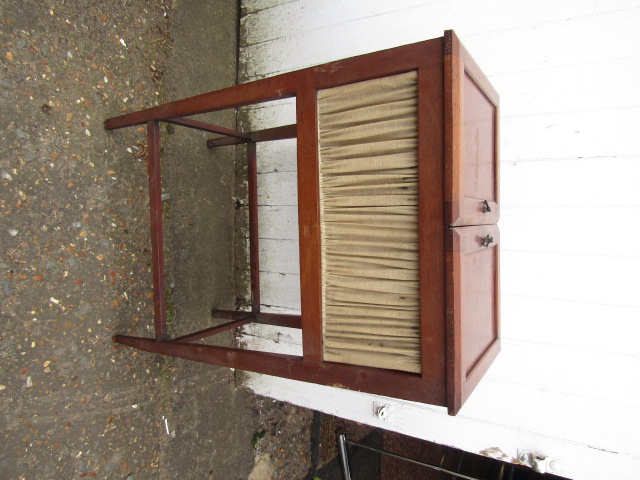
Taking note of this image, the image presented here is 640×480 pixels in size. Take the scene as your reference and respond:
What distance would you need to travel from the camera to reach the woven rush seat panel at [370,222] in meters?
1.04

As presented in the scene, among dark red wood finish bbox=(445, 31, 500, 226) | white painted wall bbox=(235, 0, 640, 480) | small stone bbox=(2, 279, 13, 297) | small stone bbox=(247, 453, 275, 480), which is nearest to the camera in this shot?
dark red wood finish bbox=(445, 31, 500, 226)

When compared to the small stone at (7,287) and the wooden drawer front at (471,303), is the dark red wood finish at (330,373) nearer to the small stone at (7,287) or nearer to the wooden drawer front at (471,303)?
the wooden drawer front at (471,303)

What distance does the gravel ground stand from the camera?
1320 millimetres

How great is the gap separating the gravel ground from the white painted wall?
2.77 feet

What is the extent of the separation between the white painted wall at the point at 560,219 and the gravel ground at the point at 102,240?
33.2 inches

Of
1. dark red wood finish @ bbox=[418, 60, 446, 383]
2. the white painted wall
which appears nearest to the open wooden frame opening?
dark red wood finish @ bbox=[418, 60, 446, 383]

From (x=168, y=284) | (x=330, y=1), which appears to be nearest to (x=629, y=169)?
(x=330, y=1)

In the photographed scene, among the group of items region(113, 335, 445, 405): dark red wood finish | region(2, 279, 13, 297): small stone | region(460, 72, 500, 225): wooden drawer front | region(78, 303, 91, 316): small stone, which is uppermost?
region(460, 72, 500, 225): wooden drawer front

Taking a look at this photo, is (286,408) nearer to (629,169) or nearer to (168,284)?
(168,284)

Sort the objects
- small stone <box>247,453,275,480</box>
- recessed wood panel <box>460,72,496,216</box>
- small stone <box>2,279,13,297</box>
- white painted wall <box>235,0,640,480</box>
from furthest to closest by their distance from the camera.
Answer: small stone <box>247,453,275,480</box>, white painted wall <box>235,0,640,480</box>, small stone <box>2,279,13,297</box>, recessed wood panel <box>460,72,496,216</box>

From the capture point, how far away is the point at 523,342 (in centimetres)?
166

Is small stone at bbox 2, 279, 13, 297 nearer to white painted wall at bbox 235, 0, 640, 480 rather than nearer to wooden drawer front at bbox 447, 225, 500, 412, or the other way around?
wooden drawer front at bbox 447, 225, 500, 412

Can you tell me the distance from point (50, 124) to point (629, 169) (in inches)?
72.0

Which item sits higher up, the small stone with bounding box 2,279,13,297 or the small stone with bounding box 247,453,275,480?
the small stone with bounding box 2,279,13,297
